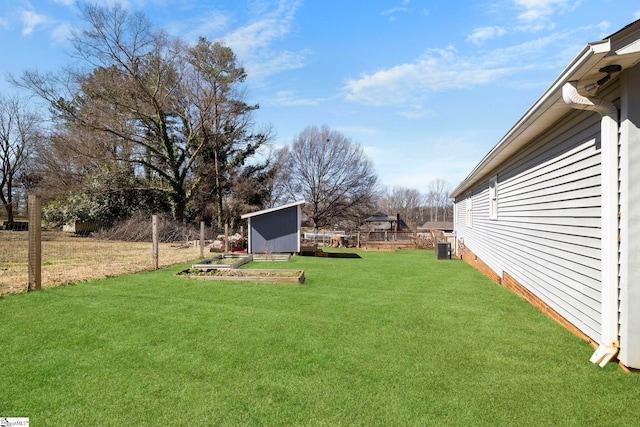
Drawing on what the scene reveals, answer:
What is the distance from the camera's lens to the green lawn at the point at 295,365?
254cm

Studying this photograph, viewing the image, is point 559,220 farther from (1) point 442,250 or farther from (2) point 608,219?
(1) point 442,250

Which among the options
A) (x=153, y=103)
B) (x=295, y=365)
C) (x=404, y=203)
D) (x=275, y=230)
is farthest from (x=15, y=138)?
(x=404, y=203)

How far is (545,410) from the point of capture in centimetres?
258

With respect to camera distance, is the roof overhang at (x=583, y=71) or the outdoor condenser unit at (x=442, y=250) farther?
the outdoor condenser unit at (x=442, y=250)

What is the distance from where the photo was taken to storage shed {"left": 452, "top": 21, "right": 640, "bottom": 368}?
315 cm

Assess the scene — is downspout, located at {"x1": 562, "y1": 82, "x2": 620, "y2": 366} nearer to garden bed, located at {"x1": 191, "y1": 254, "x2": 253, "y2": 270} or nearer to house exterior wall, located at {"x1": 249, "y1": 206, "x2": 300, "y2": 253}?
garden bed, located at {"x1": 191, "y1": 254, "x2": 253, "y2": 270}

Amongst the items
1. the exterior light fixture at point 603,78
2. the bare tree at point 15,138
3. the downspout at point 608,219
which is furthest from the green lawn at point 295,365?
the bare tree at point 15,138

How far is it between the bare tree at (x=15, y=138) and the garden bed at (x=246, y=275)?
82.9 feet

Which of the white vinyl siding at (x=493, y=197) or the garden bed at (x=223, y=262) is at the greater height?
the white vinyl siding at (x=493, y=197)

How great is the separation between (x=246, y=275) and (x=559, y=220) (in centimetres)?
639

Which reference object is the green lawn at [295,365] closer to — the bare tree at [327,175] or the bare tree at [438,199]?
the bare tree at [327,175]

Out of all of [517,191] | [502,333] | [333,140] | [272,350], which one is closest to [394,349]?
[272,350]

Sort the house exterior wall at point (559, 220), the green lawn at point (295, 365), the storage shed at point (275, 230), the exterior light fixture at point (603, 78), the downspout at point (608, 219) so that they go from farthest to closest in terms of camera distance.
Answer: the storage shed at point (275, 230) < the house exterior wall at point (559, 220) < the downspout at point (608, 219) < the exterior light fixture at point (603, 78) < the green lawn at point (295, 365)

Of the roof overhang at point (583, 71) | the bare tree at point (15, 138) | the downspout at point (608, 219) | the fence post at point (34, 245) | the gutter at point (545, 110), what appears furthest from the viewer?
the bare tree at point (15, 138)
